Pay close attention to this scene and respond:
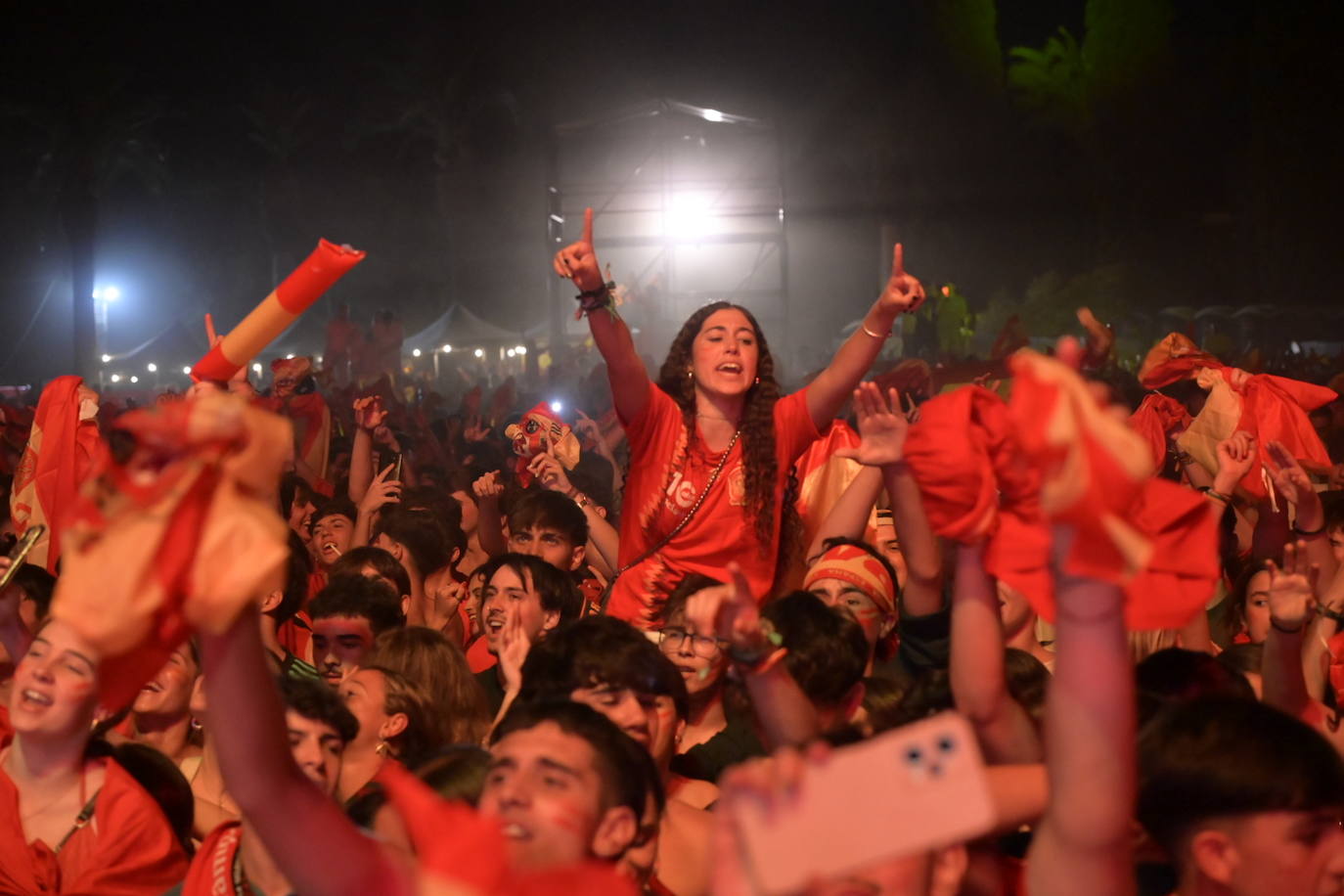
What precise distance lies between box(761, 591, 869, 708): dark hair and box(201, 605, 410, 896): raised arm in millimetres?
1315

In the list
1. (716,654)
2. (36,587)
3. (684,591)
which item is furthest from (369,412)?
(716,654)

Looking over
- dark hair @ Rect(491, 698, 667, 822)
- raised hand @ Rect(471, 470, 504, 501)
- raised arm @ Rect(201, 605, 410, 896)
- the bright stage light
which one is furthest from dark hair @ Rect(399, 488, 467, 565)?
the bright stage light

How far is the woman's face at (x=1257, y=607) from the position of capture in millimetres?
3754

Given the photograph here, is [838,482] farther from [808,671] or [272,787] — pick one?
[272,787]

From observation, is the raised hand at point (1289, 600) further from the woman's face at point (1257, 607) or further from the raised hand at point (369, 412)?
the raised hand at point (369, 412)

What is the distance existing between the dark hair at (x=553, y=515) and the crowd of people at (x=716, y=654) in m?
0.02

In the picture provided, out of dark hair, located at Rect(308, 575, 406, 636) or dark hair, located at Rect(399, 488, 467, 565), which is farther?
dark hair, located at Rect(399, 488, 467, 565)

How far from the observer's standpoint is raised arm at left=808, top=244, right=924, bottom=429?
3473 millimetres

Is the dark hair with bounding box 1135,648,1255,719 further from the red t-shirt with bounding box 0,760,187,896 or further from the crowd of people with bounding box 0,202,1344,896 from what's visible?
the red t-shirt with bounding box 0,760,187,896

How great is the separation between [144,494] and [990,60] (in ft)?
103

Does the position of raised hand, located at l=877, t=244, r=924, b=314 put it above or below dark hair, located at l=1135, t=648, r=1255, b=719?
above

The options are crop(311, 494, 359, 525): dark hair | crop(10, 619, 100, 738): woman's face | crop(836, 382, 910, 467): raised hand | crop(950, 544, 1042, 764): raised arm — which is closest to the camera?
crop(950, 544, 1042, 764): raised arm

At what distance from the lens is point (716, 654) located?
3264 mm

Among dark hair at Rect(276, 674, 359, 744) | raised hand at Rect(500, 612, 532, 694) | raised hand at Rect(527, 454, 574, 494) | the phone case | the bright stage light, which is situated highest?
the bright stage light
